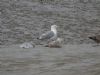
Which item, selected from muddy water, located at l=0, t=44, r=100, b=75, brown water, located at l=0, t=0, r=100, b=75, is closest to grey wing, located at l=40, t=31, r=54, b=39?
brown water, located at l=0, t=0, r=100, b=75

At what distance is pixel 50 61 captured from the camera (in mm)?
10172

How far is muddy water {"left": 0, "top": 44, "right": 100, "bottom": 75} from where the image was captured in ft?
28.7

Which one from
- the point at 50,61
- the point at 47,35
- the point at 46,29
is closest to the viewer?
the point at 50,61

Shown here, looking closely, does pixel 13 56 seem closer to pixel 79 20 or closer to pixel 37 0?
pixel 79 20

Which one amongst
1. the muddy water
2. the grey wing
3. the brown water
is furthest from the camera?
the grey wing

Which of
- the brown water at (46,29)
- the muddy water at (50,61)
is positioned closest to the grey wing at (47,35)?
the brown water at (46,29)

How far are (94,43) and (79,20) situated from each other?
6164 millimetres

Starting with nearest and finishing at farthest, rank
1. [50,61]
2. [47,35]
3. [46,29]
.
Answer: [50,61]
[47,35]
[46,29]

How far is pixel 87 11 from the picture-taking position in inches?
976

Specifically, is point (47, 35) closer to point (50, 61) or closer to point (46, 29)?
point (46, 29)

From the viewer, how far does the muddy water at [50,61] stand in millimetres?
8742

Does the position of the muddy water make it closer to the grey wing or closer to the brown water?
the brown water

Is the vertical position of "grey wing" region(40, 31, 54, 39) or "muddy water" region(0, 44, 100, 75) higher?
"muddy water" region(0, 44, 100, 75)

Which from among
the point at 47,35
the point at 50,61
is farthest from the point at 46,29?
the point at 50,61
